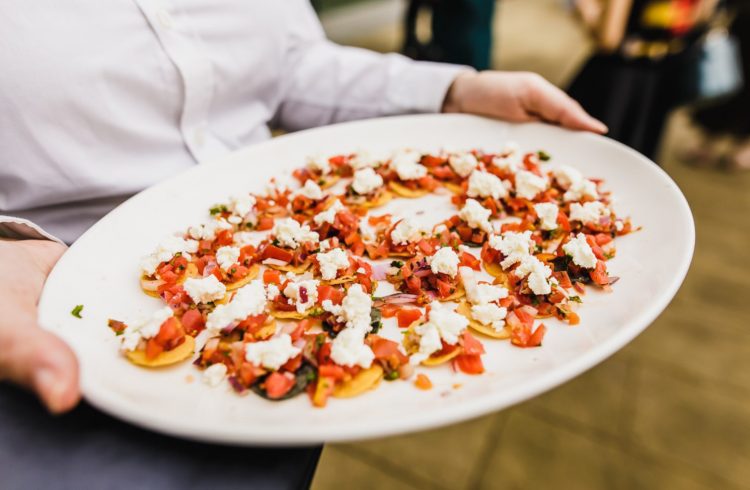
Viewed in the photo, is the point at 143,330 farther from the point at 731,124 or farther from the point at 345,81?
the point at 731,124

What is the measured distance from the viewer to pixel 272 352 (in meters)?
0.51

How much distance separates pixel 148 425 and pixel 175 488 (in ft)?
0.38

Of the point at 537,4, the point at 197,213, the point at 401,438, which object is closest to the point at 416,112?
the point at 197,213

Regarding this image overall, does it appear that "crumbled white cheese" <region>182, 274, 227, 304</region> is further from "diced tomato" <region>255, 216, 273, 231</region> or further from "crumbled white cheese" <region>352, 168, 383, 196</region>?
"crumbled white cheese" <region>352, 168, 383, 196</region>

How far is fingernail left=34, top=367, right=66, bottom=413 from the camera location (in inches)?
16.1

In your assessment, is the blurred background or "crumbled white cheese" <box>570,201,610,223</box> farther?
the blurred background

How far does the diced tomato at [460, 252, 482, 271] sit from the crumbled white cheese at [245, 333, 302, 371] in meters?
0.25

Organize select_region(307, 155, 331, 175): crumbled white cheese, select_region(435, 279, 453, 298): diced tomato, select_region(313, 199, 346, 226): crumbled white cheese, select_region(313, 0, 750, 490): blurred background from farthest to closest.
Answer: select_region(313, 0, 750, 490): blurred background → select_region(307, 155, 331, 175): crumbled white cheese → select_region(313, 199, 346, 226): crumbled white cheese → select_region(435, 279, 453, 298): diced tomato

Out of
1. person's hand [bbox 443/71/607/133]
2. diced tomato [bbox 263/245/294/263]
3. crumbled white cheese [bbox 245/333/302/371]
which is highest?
person's hand [bbox 443/71/607/133]

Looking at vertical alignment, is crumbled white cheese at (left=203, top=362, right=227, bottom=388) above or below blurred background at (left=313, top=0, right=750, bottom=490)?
above

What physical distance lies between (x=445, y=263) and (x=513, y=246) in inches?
3.7

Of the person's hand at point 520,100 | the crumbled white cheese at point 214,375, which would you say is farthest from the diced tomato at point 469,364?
the person's hand at point 520,100

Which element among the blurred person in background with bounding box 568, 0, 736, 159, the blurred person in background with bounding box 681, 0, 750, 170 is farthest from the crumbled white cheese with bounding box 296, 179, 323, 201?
the blurred person in background with bounding box 681, 0, 750, 170

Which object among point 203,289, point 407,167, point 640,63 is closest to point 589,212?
point 407,167
